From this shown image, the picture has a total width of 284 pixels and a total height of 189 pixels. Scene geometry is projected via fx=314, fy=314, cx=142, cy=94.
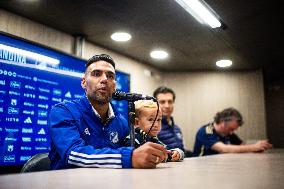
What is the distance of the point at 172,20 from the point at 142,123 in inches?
50.5

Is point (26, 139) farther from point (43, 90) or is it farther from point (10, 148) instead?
point (43, 90)

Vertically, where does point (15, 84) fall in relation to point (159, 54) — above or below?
below

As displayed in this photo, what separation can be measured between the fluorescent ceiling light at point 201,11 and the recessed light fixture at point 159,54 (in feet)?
4.12

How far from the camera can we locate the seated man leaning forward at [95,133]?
140cm

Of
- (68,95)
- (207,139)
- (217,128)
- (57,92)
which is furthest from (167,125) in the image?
(57,92)

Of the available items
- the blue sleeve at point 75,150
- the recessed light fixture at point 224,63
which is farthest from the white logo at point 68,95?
the recessed light fixture at point 224,63

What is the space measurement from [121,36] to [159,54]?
3.23ft

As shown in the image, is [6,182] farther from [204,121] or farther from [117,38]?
[204,121]

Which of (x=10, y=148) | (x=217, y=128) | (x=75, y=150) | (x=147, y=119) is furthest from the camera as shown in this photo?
(x=217, y=128)

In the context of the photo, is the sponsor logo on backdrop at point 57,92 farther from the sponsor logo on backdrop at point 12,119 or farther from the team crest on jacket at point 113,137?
the team crest on jacket at point 113,137

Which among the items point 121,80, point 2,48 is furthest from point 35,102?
point 121,80

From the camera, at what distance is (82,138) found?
184cm

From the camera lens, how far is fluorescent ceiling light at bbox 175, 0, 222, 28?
284 centimetres

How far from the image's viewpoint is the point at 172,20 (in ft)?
10.7
